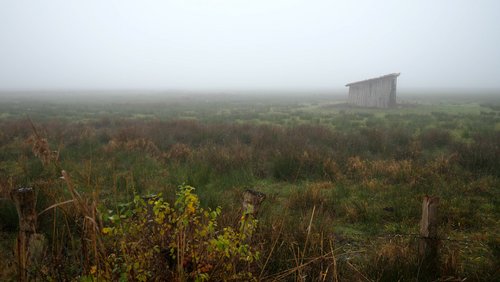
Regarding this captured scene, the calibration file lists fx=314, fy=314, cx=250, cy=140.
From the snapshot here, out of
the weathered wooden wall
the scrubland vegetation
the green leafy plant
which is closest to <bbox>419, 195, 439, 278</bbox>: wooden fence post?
the scrubland vegetation

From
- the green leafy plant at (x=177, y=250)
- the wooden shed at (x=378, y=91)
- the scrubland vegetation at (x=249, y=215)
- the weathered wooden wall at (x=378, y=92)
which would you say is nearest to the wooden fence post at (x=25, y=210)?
the scrubland vegetation at (x=249, y=215)

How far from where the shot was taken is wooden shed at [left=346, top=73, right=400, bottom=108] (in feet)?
83.3

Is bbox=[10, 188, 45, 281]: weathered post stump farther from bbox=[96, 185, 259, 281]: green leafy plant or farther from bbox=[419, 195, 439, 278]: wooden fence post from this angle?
bbox=[419, 195, 439, 278]: wooden fence post

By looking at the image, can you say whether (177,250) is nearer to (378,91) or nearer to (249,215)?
(249,215)

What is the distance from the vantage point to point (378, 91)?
26.3 m

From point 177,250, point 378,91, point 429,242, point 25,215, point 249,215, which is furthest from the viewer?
point 378,91

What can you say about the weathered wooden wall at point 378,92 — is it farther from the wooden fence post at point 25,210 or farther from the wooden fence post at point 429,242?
the wooden fence post at point 25,210

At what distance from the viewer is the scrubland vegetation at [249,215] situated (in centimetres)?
250

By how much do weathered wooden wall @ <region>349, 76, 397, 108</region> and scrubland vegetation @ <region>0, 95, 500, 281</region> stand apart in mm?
14324

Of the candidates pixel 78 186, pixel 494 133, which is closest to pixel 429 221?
pixel 78 186

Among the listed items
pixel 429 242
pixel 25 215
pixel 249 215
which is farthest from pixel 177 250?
pixel 429 242

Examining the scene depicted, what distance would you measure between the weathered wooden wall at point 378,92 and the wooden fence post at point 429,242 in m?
24.6

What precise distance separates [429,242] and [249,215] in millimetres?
1845

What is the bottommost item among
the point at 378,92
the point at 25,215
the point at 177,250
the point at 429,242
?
the point at 429,242
